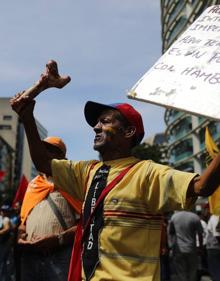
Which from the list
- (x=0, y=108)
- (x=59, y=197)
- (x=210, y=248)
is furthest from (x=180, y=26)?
(x=0, y=108)

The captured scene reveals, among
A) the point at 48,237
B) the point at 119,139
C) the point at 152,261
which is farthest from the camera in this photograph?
the point at 48,237

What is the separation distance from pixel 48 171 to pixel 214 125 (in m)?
37.4

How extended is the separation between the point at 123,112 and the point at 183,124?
47.3 meters

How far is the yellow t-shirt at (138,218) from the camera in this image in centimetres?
202

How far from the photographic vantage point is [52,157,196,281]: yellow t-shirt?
6.62 feet

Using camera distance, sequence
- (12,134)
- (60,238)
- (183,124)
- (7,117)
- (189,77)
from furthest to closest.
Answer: (12,134), (7,117), (183,124), (60,238), (189,77)

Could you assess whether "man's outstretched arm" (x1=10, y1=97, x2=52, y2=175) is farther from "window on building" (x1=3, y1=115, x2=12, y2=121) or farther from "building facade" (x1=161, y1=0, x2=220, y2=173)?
"window on building" (x1=3, y1=115, x2=12, y2=121)

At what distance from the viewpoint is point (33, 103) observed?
2449 mm

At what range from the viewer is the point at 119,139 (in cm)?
245

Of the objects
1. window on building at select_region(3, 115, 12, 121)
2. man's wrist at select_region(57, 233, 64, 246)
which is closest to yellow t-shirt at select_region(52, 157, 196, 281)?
man's wrist at select_region(57, 233, 64, 246)

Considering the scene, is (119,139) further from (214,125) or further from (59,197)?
(214,125)

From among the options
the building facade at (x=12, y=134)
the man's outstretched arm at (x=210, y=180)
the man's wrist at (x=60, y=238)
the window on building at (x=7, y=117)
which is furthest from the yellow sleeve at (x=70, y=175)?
the window on building at (x=7, y=117)

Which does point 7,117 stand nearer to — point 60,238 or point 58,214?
point 58,214

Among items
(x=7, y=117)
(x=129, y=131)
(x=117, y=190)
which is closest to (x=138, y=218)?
(x=117, y=190)
